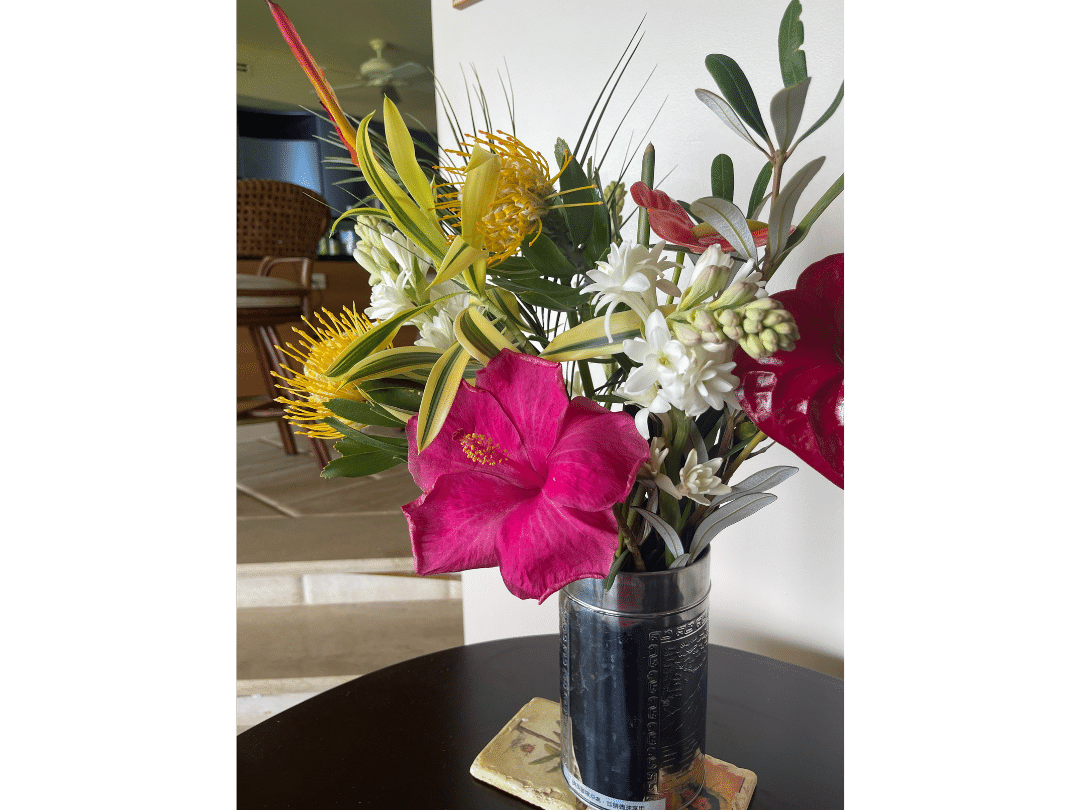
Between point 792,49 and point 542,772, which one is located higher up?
point 792,49

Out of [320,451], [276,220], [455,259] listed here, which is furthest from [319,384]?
[276,220]

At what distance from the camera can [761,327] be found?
29 centimetres

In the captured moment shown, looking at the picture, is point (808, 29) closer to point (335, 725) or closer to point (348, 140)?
point (348, 140)

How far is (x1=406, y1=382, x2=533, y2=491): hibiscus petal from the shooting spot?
1.22ft

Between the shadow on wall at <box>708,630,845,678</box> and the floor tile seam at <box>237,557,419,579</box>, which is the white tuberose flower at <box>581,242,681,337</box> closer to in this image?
the shadow on wall at <box>708,630,845,678</box>

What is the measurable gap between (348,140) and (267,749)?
50 centimetres

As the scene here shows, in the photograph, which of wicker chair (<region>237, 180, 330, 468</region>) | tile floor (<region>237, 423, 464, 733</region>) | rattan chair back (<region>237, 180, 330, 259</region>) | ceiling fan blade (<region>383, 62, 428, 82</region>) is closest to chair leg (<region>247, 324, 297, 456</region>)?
wicker chair (<region>237, 180, 330, 468</region>)

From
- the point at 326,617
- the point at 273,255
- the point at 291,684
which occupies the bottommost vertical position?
the point at 291,684

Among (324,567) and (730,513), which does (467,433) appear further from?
(324,567)

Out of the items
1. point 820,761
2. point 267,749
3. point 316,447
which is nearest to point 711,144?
point 820,761

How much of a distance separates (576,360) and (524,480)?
7 cm

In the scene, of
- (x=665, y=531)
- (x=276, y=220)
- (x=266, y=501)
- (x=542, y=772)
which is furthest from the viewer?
(x=276, y=220)

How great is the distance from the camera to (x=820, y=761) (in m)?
0.54

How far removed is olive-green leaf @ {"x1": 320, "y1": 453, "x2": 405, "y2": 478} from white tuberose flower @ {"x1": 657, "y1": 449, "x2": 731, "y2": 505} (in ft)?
0.56
